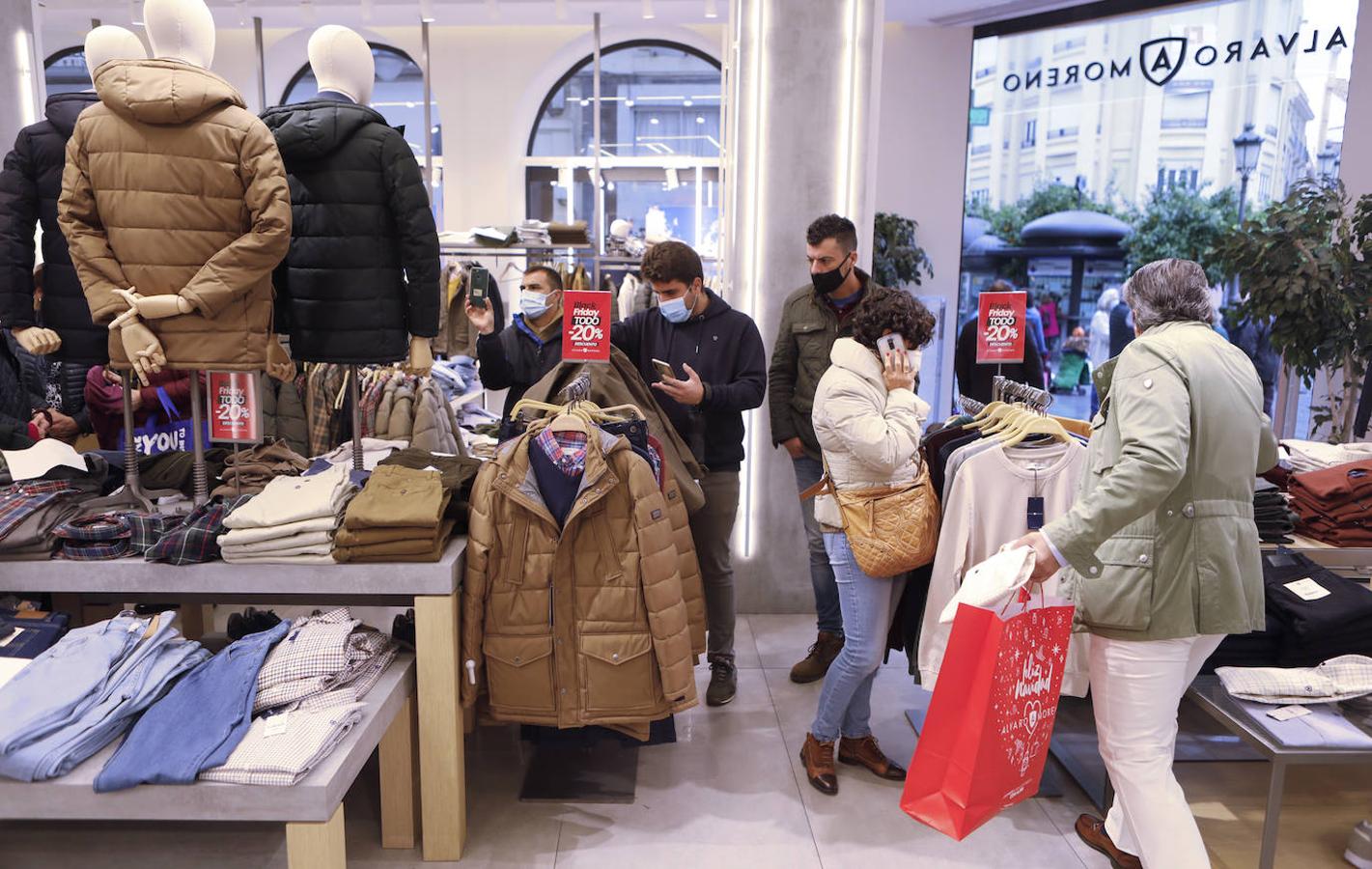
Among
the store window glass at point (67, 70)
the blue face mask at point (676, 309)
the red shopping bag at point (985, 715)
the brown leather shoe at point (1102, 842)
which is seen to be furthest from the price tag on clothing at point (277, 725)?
the store window glass at point (67, 70)

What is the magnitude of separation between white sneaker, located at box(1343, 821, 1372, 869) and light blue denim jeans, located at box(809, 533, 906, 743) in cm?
137

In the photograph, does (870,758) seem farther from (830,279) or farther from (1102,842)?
(830,279)

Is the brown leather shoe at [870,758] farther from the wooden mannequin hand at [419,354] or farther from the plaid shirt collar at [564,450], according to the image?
the wooden mannequin hand at [419,354]

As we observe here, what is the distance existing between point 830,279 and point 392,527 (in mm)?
1897

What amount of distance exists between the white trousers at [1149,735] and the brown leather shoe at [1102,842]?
39cm

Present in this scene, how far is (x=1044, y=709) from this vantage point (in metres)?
2.07

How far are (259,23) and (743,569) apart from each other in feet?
18.8

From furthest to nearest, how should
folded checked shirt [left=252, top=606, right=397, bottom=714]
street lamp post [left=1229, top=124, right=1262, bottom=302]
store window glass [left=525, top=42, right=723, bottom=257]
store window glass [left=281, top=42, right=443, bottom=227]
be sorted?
store window glass [left=525, top=42, right=723, bottom=257] → store window glass [left=281, top=42, right=443, bottom=227] → street lamp post [left=1229, top=124, right=1262, bottom=302] → folded checked shirt [left=252, top=606, right=397, bottom=714]

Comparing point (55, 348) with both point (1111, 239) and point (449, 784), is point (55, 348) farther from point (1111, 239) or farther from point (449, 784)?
point (1111, 239)

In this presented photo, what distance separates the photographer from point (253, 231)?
2.48m

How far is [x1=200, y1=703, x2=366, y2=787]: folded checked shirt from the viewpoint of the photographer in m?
1.97

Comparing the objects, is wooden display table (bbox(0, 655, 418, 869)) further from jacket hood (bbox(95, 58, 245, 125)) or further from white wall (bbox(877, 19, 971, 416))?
white wall (bbox(877, 19, 971, 416))

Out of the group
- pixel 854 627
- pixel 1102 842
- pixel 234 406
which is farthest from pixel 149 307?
pixel 1102 842

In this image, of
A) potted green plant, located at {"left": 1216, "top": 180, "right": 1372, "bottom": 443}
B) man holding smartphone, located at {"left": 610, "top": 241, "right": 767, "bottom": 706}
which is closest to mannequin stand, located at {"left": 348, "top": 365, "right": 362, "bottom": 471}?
man holding smartphone, located at {"left": 610, "top": 241, "right": 767, "bottom": 706}
